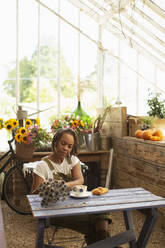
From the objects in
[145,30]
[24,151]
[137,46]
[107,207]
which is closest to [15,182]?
[24,151]

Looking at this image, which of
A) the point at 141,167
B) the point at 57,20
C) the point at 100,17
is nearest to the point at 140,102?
the point at 100,17

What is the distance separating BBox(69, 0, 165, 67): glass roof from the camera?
4.42 meters

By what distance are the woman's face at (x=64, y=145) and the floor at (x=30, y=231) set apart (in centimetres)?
75

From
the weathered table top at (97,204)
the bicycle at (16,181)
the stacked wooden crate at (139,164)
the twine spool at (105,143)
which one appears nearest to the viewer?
the weathered table top at (97,204)

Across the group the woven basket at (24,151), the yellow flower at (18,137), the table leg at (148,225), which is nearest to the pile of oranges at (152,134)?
the woven basket at (24,151)

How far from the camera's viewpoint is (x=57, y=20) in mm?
5797

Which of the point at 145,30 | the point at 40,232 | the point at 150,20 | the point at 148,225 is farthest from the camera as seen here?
the point at 145,30

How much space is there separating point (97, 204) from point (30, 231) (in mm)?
1598

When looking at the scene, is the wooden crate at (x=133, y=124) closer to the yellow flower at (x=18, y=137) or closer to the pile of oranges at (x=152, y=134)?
the pile of oranges at (x=152, y=134)

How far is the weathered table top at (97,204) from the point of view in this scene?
1.79 meters

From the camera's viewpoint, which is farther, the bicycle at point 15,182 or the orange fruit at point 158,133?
the bicycle at point 15,182

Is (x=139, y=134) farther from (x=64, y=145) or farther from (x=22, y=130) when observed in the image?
(x=64, y=145)

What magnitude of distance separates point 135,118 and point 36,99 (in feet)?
7.51

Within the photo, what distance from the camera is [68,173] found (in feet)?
8.10
